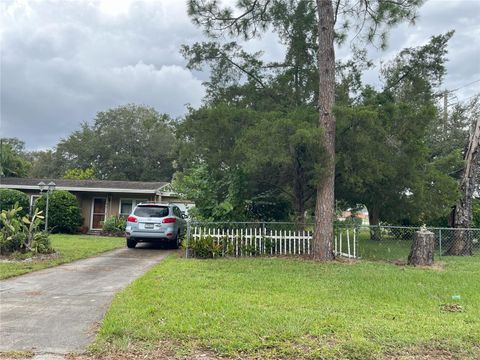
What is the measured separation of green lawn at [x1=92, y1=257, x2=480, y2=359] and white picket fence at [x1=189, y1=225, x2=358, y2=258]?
2.90 m

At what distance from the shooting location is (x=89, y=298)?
630 centimetres

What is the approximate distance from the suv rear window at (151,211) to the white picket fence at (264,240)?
2602 mm

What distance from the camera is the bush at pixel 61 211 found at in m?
19.5

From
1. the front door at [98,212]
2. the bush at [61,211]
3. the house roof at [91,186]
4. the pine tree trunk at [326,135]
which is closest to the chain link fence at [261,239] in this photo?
the pine tree trunk at [326,135]

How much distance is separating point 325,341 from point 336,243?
748cm

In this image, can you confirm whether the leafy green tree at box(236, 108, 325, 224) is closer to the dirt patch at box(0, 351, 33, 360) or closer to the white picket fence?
the white picket fence

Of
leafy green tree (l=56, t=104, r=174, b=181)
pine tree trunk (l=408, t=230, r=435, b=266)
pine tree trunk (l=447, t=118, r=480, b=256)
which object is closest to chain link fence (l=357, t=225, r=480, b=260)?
pine tree trunk (l=447, t=118, r=480, b=256)

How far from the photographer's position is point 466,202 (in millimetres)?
14312

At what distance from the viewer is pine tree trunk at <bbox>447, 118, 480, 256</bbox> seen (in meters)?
13.7

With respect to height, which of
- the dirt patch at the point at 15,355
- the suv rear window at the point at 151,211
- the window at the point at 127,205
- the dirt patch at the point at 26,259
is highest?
the window at the point at 127,205

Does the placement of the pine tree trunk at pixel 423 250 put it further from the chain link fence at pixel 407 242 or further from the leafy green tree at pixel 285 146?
the leafy green tree at pixel 285 146

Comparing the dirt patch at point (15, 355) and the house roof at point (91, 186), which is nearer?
the dirt patch at point (15, 355)

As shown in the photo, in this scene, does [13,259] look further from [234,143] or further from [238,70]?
[238,70]

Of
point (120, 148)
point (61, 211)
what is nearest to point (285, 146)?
Result: point (61, 211)
